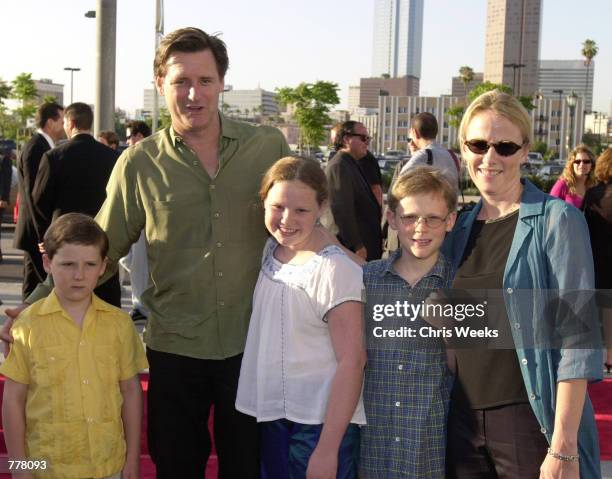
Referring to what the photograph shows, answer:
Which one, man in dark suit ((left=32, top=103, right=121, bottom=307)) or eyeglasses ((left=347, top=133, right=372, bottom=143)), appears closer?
man in dark suit ((left=32, top=103, right=121, bottom=307))

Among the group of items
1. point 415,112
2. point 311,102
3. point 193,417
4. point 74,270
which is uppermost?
point 415,112

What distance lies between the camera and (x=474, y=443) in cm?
243

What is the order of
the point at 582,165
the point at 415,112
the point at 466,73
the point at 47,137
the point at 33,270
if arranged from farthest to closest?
the point at 415,112, the point at 466,73, the point at 582,165, the point at 47,137, the point at 33,270

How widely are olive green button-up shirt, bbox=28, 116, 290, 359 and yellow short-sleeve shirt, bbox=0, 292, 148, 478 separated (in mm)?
218

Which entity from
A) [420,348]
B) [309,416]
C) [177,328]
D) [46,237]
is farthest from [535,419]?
[46,237]

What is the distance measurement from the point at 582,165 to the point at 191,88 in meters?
5.60

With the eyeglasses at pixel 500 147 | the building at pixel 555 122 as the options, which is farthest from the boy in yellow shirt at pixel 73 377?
the building at pixel 555 122

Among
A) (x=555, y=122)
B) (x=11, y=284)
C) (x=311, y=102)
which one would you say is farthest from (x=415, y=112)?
(x=11, y=284)

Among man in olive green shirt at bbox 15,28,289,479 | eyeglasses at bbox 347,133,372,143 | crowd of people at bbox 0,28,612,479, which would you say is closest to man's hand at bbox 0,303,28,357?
A: crowd of people at bbox 0,28,612,479

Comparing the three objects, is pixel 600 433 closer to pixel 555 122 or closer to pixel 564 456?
pixel 564 456

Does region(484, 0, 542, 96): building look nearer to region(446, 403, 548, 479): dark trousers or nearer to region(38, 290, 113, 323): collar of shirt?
region(38, 290, 113, 323): collar of shirt

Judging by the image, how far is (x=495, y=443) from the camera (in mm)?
2381

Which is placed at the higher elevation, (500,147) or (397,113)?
(397,113)

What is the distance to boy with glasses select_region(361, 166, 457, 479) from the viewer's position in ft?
8.16
